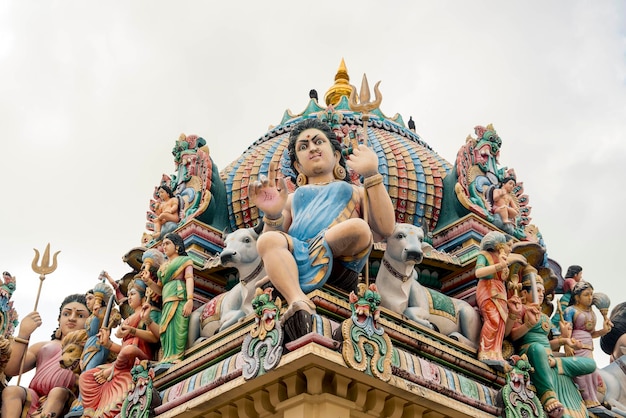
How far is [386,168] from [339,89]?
477cm

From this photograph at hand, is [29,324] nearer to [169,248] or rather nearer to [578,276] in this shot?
[169,248]

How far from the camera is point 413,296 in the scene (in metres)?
11.3

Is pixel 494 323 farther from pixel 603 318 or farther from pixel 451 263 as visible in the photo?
pixel 603 318

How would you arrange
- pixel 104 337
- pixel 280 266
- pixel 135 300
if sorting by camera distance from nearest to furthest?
pixel 280 266, pixel 135 300, pixel 104 337

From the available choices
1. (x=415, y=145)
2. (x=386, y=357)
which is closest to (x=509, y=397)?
(x=386, y=357)

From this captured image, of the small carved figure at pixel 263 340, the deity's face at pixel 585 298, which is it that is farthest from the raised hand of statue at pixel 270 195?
the deity's face at pixel 585 298

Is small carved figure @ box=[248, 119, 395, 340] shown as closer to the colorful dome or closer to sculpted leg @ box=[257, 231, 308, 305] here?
sculpted leg @ box=[257, 231, 308, 305]

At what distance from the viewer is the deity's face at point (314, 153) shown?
1119 cm

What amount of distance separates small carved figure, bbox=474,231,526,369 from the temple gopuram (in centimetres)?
23

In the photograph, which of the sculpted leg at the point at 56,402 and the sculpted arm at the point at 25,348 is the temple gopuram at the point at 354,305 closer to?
the sculpted arm at the point at 25,348

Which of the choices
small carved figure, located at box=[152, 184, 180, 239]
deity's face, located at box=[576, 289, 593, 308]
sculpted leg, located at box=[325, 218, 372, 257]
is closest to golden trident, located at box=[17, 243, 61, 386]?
small carved figure, located at box=[152, 184, 180, 239]

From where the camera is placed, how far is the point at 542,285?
12594 mm

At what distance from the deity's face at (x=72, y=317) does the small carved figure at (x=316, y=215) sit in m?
5.86

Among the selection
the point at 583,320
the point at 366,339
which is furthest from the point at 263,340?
the point at 583,320
